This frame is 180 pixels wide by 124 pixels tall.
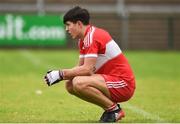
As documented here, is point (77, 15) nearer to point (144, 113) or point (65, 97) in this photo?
point (144, 113)

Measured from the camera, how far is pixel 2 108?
1244 centimetres

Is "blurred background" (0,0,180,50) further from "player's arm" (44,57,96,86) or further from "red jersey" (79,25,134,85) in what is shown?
"player's arm" (44,57,96,86)

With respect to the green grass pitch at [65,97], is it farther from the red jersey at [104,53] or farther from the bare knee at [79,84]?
the red jersey at [104,53]

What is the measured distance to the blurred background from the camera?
3422 centimetres

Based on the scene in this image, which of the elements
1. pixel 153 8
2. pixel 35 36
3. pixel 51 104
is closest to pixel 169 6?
pixel 153 8

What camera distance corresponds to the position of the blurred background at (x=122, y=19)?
1347 inches

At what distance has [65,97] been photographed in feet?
49.2

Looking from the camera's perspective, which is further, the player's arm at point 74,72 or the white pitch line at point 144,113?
the white pitch line at point 144,113

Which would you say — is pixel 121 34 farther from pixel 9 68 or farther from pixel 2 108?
pixel 2 108

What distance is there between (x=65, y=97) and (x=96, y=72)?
443cm

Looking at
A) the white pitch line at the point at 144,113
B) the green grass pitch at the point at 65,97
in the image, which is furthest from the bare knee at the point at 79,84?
the white pitch line at the point at 144,113

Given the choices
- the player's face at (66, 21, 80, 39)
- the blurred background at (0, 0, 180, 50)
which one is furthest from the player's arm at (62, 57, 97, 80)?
the blurred background at (0, 0, 180, 50)

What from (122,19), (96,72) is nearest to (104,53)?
(96,72)

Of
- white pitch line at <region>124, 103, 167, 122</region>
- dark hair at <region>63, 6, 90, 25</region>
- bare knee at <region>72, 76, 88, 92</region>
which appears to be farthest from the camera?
white pitch line at <region>124, 103, 167, 122</region>
